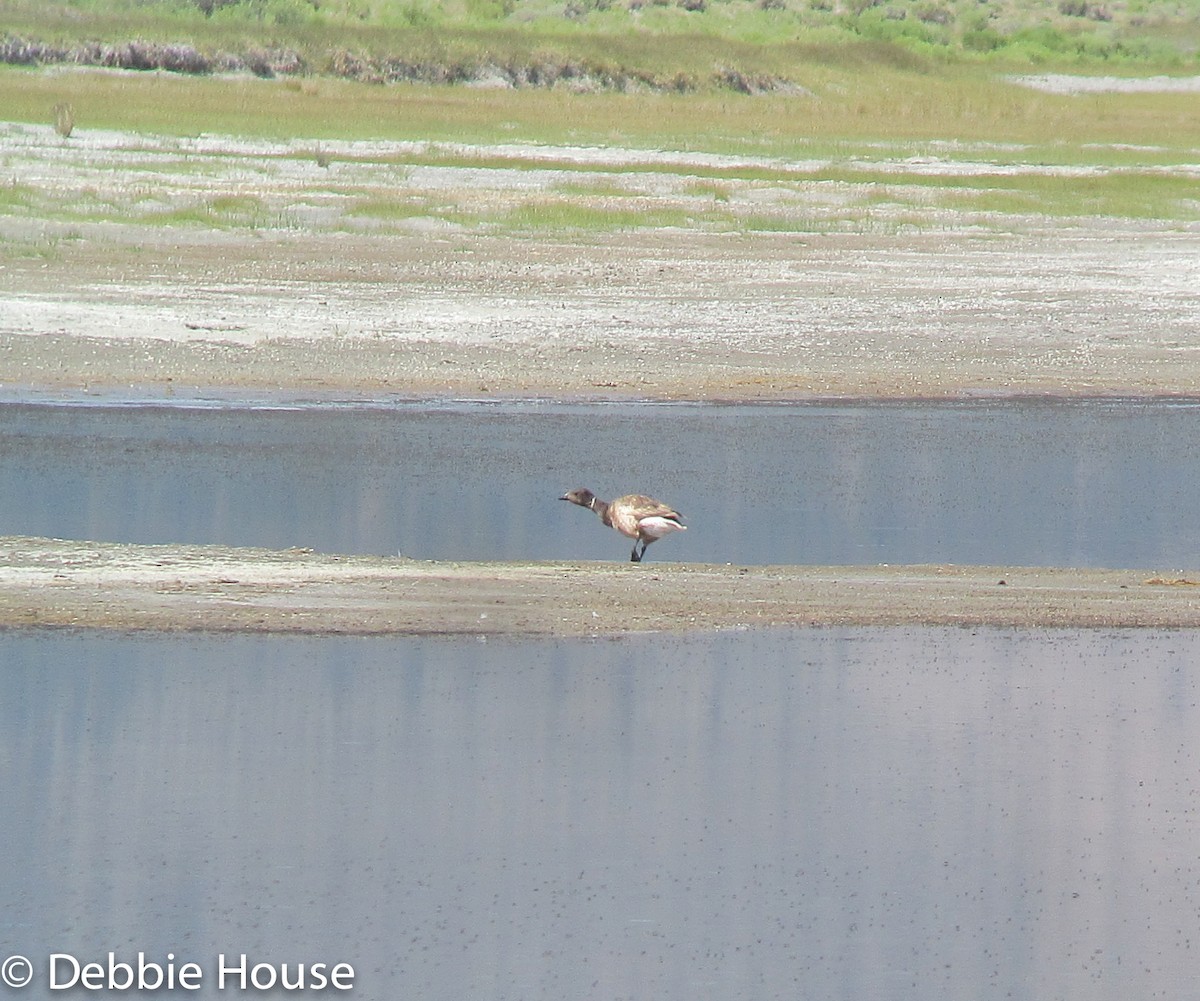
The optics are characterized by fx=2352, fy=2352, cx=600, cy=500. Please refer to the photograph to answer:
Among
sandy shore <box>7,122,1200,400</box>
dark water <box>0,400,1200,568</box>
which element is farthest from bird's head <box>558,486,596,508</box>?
sandy shore <box>7,122,1200,400</box>

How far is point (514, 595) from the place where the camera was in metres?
10.0

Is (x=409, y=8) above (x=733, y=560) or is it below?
above

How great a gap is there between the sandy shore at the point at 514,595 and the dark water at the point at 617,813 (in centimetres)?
34

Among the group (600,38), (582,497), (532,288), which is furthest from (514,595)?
(600,38)

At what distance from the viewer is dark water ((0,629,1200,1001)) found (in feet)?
19.5

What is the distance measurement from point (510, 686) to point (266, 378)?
9681mm

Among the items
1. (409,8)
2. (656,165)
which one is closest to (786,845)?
(656,165)

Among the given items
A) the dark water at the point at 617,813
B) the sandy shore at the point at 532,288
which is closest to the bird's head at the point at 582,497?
the dark water at the point at 617,813

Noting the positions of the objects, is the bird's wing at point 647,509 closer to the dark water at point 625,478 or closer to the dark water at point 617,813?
the dark water at point 625,478

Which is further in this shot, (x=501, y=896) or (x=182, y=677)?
(x=182, y=677)

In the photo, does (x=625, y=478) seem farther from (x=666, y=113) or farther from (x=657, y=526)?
(x=666, y=113)

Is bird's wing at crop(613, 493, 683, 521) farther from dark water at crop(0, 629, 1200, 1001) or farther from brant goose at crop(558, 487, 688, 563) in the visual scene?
dark water at crop(0, 629, 1200, 1001)

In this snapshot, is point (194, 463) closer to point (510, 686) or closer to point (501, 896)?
point (510, 686)

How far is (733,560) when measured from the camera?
11.2m
